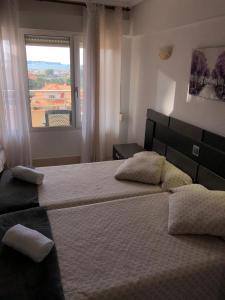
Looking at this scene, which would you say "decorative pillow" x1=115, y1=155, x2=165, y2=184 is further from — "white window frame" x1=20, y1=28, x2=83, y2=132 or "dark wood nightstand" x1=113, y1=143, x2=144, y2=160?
"white window frame" x1=20, y1=28, x2=83, y2=132

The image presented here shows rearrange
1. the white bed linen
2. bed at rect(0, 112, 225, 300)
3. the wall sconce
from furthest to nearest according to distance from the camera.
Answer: the white bed linen, the wall sconce, bed at rect(0, 112, 225, 300)

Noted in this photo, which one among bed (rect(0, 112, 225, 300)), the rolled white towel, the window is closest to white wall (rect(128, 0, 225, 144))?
bed (rect(0, 112, 225, 300))

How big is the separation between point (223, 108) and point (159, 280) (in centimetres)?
147

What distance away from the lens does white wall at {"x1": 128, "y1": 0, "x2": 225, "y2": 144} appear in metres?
2.19

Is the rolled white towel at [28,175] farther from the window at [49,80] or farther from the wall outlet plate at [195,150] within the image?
the window at [49,80]

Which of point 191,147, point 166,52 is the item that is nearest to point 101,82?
point 166,52

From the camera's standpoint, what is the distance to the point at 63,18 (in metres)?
3.48

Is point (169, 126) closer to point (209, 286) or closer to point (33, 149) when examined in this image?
point (209, 286)

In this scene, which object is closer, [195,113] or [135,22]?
[195,113]

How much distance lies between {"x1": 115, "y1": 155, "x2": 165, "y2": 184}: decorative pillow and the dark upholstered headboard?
242 mm

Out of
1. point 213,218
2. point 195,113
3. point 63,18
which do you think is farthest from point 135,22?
point 213,218

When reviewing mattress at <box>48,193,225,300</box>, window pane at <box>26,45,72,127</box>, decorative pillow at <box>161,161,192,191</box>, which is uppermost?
window pane at <box>26,45,72,127</box>

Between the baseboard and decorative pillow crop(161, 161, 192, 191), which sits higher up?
decorative pillow crop(161, 161, 192, 191)

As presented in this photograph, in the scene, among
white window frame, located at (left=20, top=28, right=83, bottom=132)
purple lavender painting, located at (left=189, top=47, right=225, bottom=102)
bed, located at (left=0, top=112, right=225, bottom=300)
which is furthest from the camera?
white window frame, located at (left=20, top=28, right=83, bottom=132)
